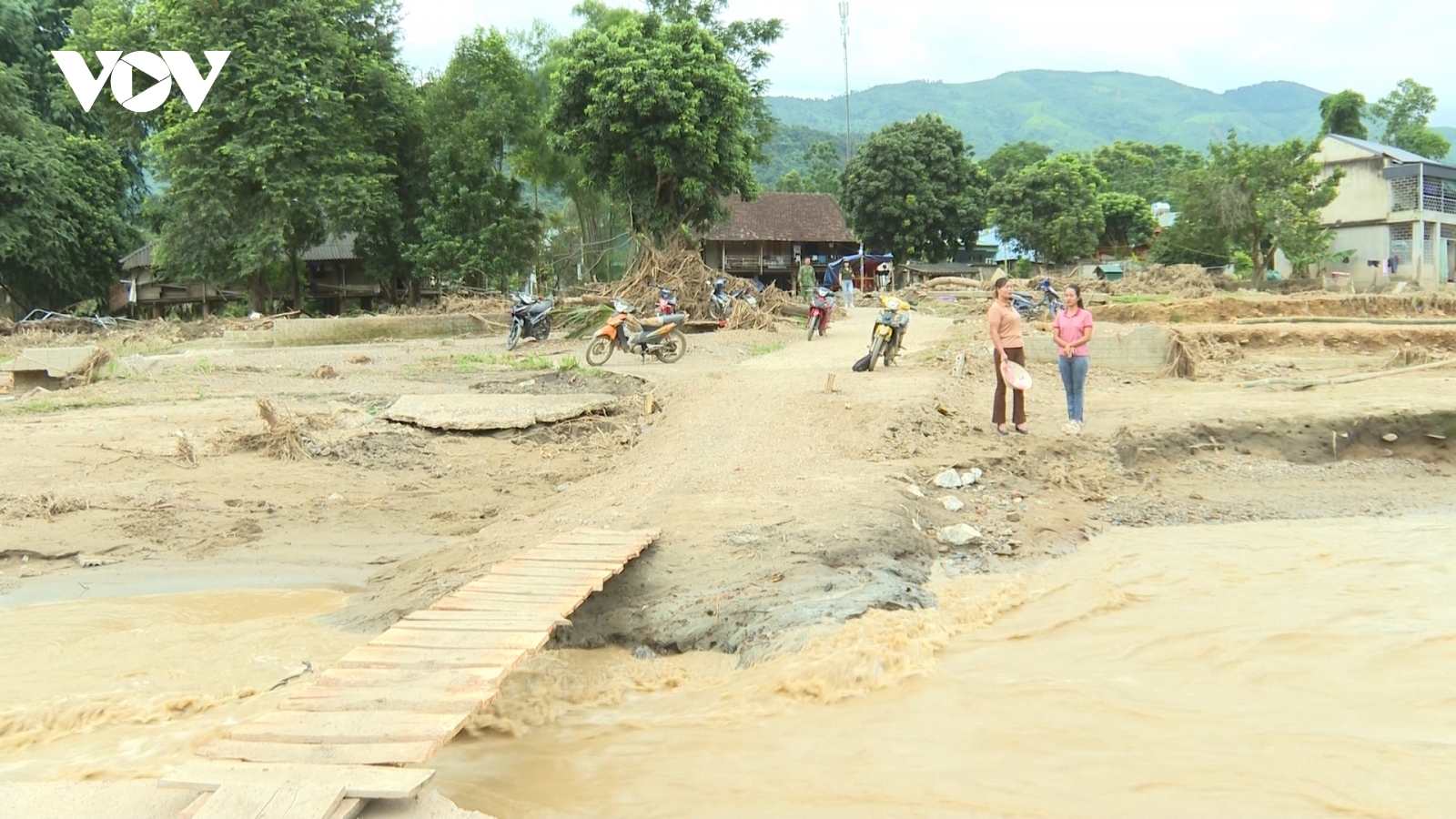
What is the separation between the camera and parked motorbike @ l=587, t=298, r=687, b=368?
47.6ft

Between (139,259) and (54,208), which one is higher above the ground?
(54,208)

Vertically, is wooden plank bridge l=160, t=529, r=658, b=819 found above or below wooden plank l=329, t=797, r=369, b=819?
above

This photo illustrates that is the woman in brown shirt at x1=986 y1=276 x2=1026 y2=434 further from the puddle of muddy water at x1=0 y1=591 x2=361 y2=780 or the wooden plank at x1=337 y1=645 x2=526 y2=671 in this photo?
the wooden plank at x1=337 y1=645 x2=526 y2=671

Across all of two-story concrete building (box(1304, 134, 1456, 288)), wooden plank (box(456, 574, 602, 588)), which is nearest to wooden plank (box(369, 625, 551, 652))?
wooden plank (box(456, 574, 602, 588))

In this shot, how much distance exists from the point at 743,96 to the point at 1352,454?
16330mm

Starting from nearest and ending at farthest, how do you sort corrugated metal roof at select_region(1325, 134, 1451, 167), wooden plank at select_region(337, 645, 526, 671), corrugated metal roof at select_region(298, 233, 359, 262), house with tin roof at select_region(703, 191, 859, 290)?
wooden plank at select_region(337, 645, 526, 671) → corrugated metal roof at select_region(1325, 134, 1451, 167) → corrugated metal roof at select_region(298, 233, 359, 262) → house with tin roof at select_region(703, 191, 859, 290)

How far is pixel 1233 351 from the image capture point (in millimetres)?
16453

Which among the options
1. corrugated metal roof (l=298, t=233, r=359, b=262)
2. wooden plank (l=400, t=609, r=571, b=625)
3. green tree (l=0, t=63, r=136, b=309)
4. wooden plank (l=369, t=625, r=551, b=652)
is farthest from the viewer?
corrugated metal roof (l=298, t=233, r=359, b=262)

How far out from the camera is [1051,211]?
4191cm

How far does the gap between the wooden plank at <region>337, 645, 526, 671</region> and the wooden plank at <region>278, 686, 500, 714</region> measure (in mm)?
238

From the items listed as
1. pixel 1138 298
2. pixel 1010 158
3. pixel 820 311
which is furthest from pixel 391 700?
pixel 1010 158

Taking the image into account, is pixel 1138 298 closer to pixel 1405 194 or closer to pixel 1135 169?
pixel 1405 194

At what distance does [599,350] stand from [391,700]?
10.9m

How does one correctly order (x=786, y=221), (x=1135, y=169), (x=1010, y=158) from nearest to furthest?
(x=786, y=221)
(x=1135, y=169)
(x=1010, y=158)
